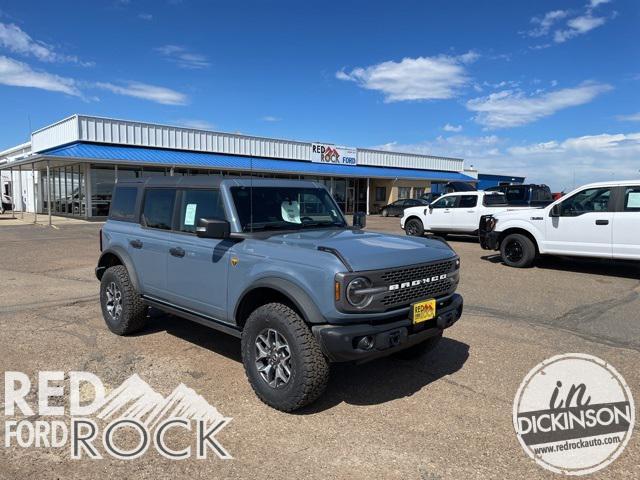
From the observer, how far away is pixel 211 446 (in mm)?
3295

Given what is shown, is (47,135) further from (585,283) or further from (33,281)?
(585,283)

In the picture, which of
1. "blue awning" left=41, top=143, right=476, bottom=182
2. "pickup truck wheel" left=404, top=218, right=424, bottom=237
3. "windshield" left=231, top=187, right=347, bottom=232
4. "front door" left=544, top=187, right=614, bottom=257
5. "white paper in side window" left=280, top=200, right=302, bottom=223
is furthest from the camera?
"blue awning" left=41, top=143, right=476, bottom=182

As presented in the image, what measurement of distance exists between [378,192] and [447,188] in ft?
19.9

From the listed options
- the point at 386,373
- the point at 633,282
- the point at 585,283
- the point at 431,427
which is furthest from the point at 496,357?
the point at 633,282

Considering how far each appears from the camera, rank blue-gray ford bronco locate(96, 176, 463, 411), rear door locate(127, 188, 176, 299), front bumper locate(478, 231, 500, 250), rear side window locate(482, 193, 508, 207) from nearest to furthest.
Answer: blue-gray ford bronco locate(96, 176, 463, 411) < rear door locate(127, 188, 176, 299) < front bumper locate(478, 231, 500, 250) < rear side window locate(482, 193, 508, 207)

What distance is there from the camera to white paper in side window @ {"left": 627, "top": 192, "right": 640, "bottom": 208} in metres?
9.25

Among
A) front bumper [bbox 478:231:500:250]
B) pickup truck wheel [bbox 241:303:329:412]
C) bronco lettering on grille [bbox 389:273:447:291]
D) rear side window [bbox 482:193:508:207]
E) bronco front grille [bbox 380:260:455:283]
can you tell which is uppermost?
rear side window [bbox 482:193:508:207]

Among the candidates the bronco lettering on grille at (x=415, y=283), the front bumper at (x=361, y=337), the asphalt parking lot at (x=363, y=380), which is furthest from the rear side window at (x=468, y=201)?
the front bumper at (x=361, y=337)

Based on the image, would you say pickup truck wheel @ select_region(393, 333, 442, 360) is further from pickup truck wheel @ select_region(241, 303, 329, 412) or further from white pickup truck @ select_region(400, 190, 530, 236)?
white pickup truck @ select_region(400, 190, 530, 236)

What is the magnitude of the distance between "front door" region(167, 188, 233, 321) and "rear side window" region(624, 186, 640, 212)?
27.3 ft

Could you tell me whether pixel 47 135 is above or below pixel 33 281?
above

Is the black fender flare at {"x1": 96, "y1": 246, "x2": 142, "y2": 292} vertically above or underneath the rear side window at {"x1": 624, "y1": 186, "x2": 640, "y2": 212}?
underneath

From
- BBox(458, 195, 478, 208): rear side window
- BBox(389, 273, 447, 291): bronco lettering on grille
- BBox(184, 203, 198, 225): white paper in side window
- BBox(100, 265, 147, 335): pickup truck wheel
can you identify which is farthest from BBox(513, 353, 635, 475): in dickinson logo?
BBox(458, 195, 478, 208): rear side window

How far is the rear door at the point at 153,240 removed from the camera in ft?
16.8
